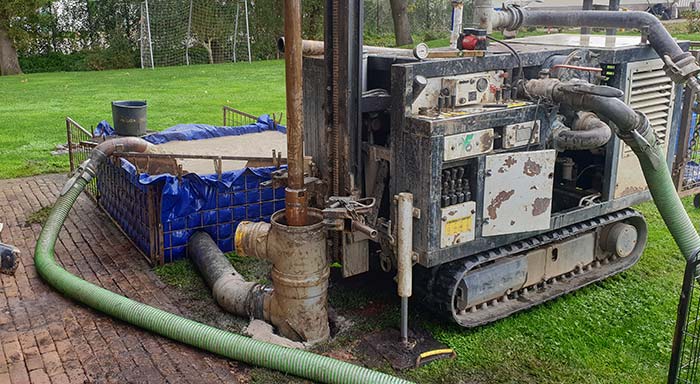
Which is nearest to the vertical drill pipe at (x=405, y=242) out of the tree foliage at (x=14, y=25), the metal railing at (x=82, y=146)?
the metal railing at (x=82, y=146)

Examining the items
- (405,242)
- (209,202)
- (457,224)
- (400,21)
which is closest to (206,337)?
(405,242)

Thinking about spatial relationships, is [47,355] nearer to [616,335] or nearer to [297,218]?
[297,218]

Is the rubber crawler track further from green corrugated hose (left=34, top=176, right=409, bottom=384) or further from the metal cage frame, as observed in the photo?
the metal cage frame

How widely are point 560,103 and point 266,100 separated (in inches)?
509

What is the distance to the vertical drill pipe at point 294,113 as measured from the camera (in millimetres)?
5336

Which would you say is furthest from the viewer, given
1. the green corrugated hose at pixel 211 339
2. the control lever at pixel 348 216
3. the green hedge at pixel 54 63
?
the green hedge at pixel 54 63

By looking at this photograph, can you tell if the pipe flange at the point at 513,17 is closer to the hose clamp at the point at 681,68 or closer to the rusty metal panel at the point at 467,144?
the hose clamp at the point at 681,68

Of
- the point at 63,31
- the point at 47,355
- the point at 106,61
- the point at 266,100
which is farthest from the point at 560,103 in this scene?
the point at 63,31

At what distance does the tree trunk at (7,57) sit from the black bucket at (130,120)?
18858mm

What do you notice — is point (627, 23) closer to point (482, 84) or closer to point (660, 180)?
point (660, 180)

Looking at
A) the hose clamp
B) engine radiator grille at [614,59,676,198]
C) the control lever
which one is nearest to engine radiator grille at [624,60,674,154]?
engine radiator grille at [614,59,676,198]

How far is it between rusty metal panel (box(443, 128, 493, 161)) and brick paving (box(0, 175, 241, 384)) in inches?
92.1

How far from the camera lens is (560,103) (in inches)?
233

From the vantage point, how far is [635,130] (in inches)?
225
